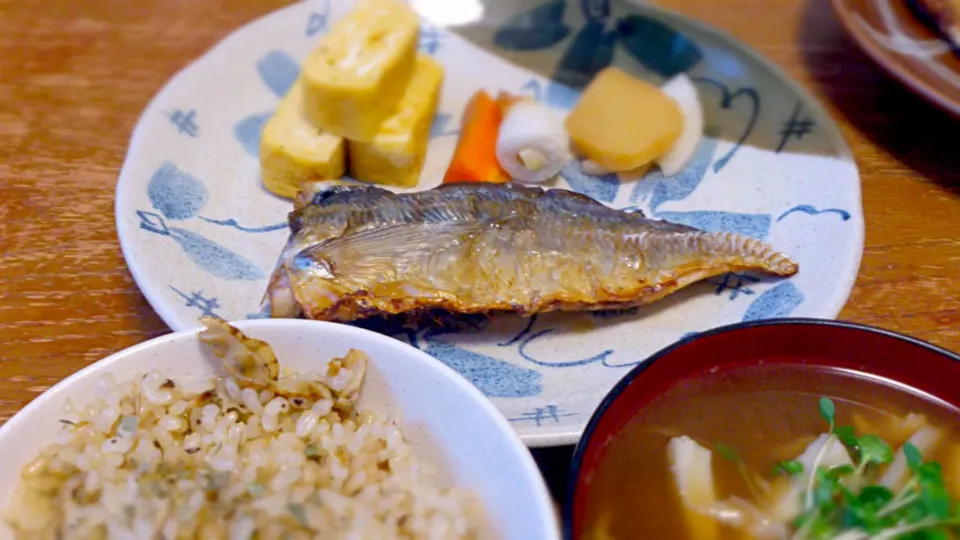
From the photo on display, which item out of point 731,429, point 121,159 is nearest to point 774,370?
point 731,429

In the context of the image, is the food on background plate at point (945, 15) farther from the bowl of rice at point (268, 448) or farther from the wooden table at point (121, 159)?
the bowl of rice at point (268, 448)

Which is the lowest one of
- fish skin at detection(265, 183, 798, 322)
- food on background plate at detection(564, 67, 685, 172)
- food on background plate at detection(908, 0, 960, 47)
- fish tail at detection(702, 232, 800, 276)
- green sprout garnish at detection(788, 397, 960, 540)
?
fish skin at detection(265, 183, 798, 322)

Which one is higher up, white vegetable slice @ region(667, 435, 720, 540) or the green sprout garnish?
the green sprout garnish

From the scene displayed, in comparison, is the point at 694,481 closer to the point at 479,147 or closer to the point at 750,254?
the point at 750,254

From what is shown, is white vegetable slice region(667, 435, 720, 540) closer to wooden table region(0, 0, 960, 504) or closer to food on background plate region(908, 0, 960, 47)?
wooden table region(0, 0, 960, 504)

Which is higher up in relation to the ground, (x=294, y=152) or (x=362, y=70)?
(x=362, y=70)

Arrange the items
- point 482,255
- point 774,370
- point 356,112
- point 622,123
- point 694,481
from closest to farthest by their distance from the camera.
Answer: point 694,481, point 774,370, point 482,255, point 356,112, point 622,123

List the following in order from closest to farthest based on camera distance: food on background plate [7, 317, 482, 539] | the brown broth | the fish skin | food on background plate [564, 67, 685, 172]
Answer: food on background plate [7, 317, 482, 539], the brown broth, the fish skin, food on background plate [564, 67, 685, 172]

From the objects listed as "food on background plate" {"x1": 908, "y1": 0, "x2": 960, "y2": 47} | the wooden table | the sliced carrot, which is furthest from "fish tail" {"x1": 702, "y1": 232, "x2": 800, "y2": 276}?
"food on background plate" {"x1": 908, "y1": 0, "x2": 960, "y2": 47}
